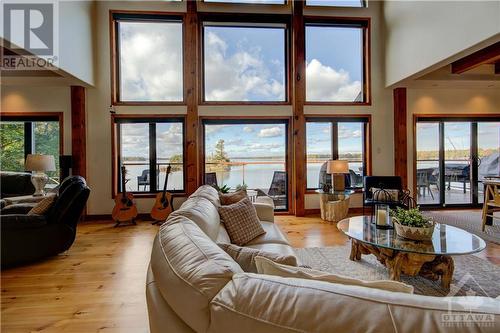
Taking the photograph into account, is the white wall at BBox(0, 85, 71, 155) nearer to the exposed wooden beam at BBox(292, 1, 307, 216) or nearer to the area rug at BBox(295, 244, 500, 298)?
the exposed wooden beam at BBox(292, 1, 307, 216)

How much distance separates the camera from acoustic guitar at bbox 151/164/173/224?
5.18 meters

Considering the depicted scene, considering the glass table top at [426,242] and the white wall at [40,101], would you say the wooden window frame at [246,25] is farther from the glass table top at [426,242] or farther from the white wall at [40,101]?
the glass table top at [426,242]

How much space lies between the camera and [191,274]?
3.03 ft

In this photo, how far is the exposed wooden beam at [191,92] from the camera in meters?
5.48

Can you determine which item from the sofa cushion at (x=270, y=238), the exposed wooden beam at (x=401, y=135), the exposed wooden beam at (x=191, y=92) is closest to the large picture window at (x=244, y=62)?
the exposed wooden beam at (x=191, y=92)

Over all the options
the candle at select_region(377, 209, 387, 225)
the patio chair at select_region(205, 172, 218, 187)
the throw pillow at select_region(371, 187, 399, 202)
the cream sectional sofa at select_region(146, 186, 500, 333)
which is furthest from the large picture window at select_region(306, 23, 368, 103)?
the cream sectional sofa at select_region(146, 186, 500, 333)

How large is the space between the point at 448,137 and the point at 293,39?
4173mm

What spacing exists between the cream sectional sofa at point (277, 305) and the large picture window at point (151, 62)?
16.9ft

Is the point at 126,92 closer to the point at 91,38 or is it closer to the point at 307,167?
the point at 91,38

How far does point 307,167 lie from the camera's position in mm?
5914

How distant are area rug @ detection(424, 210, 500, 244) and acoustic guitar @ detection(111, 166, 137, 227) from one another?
221 inches

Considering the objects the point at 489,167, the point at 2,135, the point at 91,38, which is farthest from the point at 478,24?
the point at 2,135

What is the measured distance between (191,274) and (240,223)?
1.70 meters

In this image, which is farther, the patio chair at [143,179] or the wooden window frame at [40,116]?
the patio chair at [143,179]
